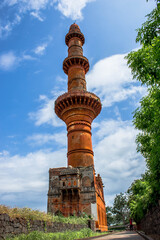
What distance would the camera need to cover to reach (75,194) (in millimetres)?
17594

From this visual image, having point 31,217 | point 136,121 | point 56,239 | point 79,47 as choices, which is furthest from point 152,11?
point 79,47

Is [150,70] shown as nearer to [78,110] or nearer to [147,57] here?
[147,57]

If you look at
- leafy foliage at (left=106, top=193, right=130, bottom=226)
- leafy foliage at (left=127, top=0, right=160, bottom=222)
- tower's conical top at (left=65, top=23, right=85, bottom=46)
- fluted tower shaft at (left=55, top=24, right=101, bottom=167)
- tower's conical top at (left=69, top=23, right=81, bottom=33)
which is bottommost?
leafy foliage at (left=106, top=193, right=130, bottom=226)

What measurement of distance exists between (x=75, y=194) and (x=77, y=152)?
4.63 m

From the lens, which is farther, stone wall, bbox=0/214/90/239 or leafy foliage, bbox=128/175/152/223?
leafy foliage, bbox=128/175/152/223

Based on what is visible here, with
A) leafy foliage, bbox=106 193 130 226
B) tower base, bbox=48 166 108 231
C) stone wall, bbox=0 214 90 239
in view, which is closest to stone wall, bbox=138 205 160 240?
stone wall, bbox=0 214 90 239

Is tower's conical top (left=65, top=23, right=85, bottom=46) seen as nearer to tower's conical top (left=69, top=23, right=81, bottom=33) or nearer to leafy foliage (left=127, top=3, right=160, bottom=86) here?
tower's conical top (left=69, top=23, right=81, bottom=33)

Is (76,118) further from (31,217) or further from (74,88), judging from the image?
(31,217)

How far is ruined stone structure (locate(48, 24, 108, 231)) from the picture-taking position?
17484 millimetres

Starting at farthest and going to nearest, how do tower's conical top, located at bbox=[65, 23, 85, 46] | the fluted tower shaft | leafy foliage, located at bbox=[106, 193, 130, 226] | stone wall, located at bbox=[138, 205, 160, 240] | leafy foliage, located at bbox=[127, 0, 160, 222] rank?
leafy foliage, located at bbox=[106, 193, 130, 226] → tower's conical top, located at bbox=[65, 23, 85, 46] → the fluted tower shaft → stone wall, located at bbox=[138, 205, 160, 240] → leafy foliage, located at bbox=[127, 0, 160, 222]

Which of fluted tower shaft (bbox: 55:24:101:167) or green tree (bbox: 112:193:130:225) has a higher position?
fluted tower shaft (bbox: 55:24:101:167)

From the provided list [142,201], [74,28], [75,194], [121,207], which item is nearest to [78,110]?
[75,194]

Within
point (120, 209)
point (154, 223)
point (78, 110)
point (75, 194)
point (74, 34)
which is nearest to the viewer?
point (154, 223)

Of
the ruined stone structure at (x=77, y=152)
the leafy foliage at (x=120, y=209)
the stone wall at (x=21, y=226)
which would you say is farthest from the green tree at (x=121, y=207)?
the stone wall at (x=21, y=226)
